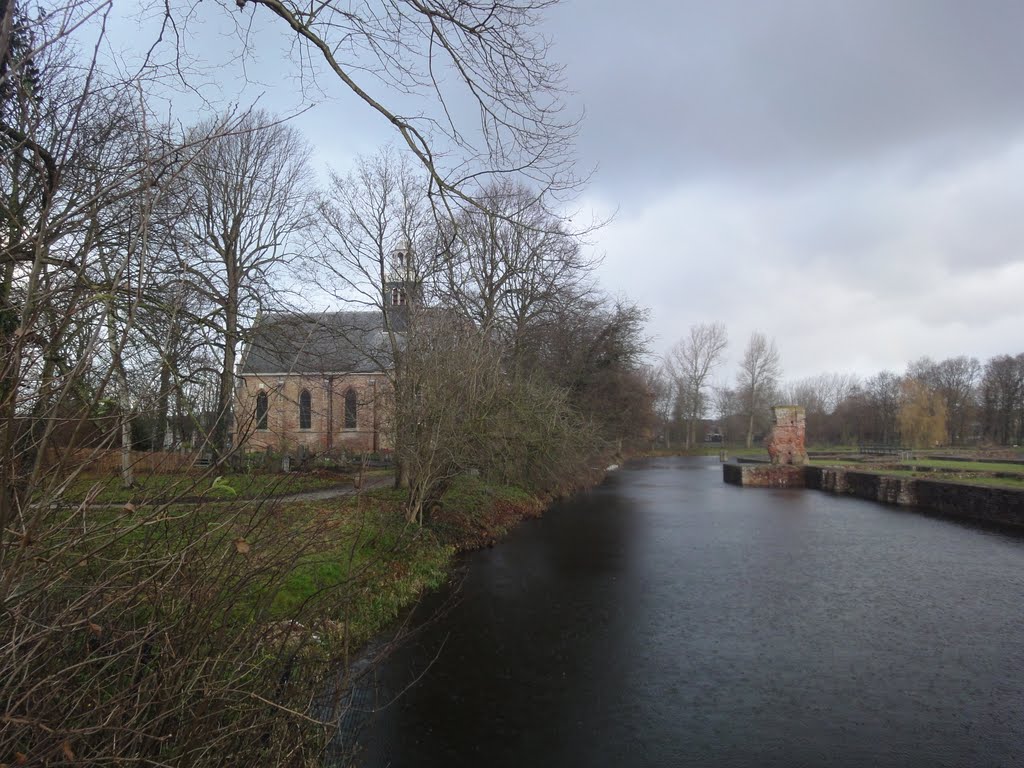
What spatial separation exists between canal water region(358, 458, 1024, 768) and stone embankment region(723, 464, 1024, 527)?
301 centimetres

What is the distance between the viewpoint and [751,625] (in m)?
9.35

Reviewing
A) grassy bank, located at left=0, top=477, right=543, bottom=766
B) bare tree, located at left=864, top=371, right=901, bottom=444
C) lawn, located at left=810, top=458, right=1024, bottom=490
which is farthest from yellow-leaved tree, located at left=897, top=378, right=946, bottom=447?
grassy bank, located at left=0, top=477, right=543, bottom=766

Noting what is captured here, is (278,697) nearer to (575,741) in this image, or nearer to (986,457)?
(575,741)

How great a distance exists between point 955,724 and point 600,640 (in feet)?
13.1

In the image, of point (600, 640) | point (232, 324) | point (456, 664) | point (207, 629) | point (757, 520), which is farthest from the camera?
point (757, 520)

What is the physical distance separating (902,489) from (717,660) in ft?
57.4

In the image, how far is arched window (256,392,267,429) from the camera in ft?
8.20

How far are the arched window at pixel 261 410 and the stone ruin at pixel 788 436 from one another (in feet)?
103

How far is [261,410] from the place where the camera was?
265 centimetres

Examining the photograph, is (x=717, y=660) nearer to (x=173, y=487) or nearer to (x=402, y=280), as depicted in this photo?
(x=173, y=487)

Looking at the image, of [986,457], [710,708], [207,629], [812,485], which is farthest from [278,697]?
[986,457]

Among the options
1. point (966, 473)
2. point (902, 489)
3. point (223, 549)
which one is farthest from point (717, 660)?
point (966, 473)

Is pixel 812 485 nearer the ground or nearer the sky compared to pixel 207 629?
nearer the ground

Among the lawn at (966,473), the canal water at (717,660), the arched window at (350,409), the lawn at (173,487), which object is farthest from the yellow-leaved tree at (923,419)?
the lawn at (173,487)
